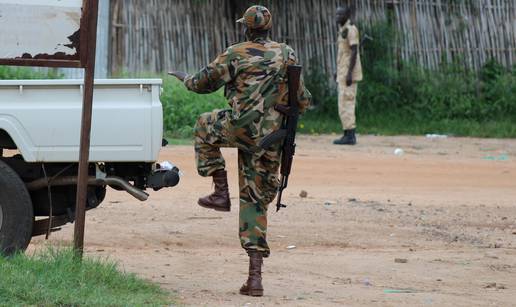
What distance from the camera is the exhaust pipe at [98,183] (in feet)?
24.5

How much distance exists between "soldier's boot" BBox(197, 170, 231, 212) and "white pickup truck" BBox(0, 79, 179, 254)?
0.25 metres

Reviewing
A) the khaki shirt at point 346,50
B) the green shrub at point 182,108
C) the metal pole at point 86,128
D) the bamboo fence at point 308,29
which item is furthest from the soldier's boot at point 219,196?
the bamboo fence at point 308,29

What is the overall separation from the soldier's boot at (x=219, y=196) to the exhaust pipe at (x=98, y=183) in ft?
1.29

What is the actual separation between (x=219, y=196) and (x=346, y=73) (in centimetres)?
1080

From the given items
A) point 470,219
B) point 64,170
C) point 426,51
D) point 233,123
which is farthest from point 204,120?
point 426,51

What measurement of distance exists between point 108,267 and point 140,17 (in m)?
12.2

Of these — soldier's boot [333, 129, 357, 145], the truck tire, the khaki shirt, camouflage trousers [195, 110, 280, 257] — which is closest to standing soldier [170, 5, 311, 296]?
camouflage trousers [195, 110, 280, 257]

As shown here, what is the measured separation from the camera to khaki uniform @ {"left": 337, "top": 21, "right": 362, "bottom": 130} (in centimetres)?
1766

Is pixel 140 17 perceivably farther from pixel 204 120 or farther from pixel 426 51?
pixel 204 120

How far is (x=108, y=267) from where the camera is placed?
23.6 ft

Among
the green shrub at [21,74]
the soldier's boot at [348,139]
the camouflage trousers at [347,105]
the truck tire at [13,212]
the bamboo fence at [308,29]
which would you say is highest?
the bamboo fence at [308,29]

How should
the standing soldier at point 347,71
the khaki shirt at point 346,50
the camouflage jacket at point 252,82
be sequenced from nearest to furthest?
the camouflage jacket at point 252,82 → the standing soldier at point 347,71 → the khaki shirt at point 346,50

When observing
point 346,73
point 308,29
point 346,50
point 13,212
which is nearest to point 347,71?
point 346,73

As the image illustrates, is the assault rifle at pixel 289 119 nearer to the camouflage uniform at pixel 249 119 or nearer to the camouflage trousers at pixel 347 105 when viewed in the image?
the camouflage uniform at pixel 249 119
